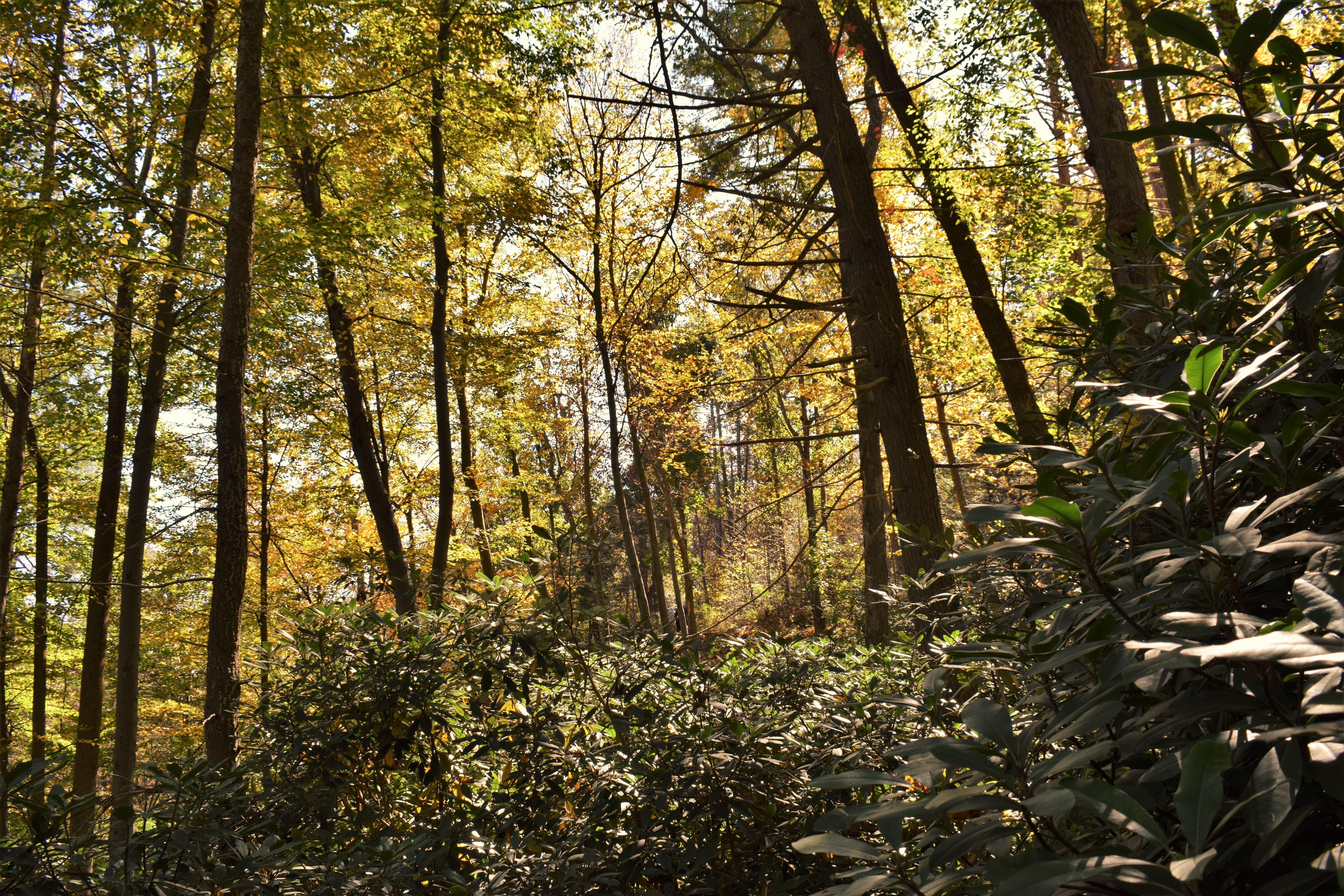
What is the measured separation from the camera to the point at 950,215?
661 centimetres

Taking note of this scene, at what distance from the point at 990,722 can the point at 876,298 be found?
13.4 ft

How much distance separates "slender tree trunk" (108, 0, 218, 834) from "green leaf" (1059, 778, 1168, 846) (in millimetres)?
8034

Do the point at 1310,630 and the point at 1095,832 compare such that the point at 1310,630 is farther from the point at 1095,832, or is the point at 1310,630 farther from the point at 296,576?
the point at 296,576

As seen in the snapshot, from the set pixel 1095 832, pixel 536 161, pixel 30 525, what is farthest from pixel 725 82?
pixel 30 525

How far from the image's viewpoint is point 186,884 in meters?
1.90

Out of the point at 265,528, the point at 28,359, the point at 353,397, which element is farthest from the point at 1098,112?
the point at 265,528

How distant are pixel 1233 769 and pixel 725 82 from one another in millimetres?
9694

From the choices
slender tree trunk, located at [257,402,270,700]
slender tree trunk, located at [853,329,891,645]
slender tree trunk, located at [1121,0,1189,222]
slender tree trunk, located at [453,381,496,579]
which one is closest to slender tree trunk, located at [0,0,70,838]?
slender tree trunk, located at [257,402,270,700]

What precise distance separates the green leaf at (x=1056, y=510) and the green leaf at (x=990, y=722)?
0.71ft

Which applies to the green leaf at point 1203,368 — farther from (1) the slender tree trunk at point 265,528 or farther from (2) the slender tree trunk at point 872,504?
(1) the slender tree trunk at point 265,528

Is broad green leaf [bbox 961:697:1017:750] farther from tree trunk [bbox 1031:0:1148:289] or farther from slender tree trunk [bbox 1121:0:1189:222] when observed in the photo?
slender tree trunk [bbox 1121:0:1189:222]

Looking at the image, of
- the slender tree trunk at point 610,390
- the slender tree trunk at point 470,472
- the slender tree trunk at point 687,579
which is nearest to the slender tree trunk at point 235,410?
the slender tree trunk at point 610,390

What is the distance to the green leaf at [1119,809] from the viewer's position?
0.56 m

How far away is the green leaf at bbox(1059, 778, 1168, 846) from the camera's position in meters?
0.56
